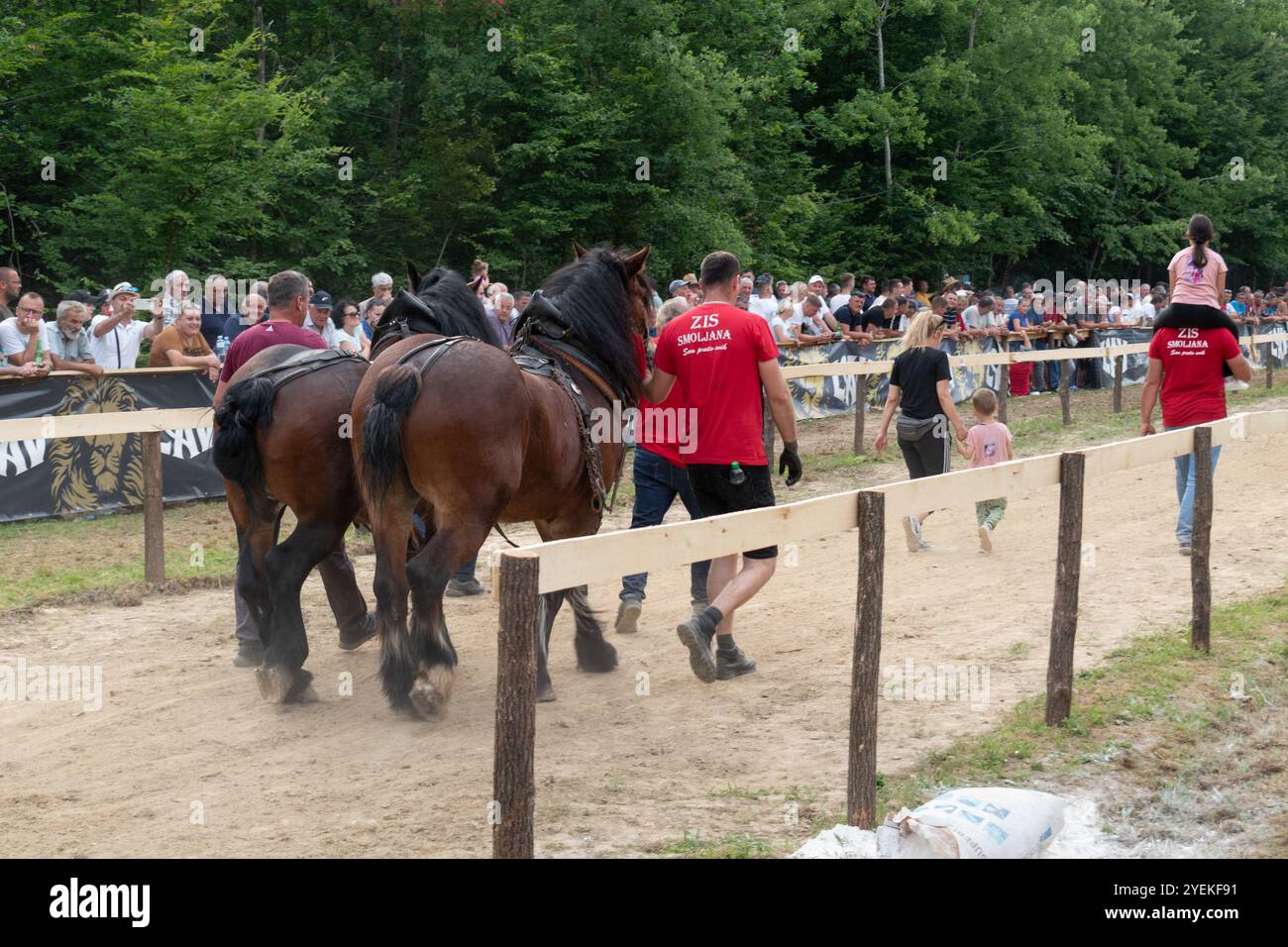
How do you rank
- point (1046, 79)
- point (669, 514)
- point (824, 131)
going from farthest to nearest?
point (1046, 79) < point (824, 131) < point (669, 514)

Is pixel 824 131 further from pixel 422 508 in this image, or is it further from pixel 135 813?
pixel 135 813

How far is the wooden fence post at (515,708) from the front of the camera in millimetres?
3766

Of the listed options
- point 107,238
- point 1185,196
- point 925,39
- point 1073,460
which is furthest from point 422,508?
point 1185,196

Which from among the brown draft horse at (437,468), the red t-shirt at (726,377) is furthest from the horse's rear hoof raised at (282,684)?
the red t-shirt at (726,377)

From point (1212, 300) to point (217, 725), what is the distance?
746 centimetres

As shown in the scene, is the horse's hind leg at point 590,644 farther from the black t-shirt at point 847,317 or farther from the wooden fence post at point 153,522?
the black t-shirt at point 847,317

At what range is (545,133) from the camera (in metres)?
21.3

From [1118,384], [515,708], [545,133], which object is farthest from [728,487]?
[545,133]

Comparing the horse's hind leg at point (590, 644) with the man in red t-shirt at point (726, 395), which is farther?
the horse's hind leg at point (590, 644)

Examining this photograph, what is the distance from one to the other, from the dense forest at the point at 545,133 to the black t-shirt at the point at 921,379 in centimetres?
1043

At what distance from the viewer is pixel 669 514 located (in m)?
12.3

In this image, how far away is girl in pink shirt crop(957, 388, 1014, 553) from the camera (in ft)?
33.4

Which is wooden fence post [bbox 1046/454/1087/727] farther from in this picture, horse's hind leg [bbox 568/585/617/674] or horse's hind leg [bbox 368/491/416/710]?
horse's hind leg [bbox 368/491/416/710]

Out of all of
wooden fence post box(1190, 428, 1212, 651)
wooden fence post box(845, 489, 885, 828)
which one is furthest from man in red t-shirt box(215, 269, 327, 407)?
wooden fence post box(1190, 428, 1212, 651)
